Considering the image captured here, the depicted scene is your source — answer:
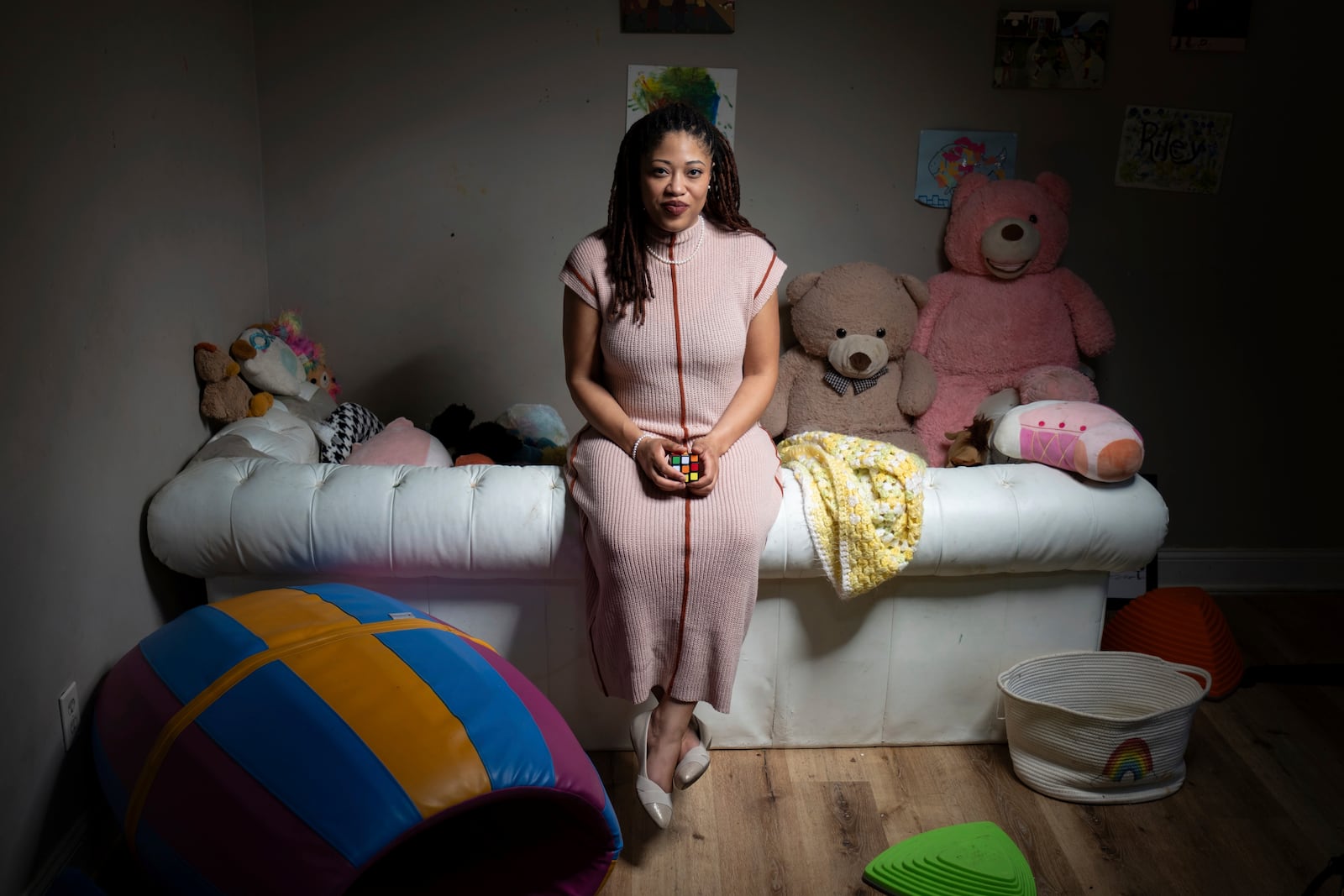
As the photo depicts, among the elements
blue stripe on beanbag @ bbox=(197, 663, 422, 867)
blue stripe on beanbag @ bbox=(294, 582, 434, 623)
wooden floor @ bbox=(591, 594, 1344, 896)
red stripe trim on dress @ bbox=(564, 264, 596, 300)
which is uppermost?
red stripe trim on dress @ bbox=(564, 264, 596, 300)

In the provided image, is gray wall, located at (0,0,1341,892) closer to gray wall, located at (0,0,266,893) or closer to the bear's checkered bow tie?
gray wall, located at (0,0,266,893)

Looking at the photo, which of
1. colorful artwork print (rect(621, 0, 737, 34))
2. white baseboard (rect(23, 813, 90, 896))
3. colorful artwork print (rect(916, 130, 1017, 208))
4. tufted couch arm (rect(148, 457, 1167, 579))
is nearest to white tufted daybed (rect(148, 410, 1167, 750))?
tufted couch arm (rect(148, 457, 1167, 579))

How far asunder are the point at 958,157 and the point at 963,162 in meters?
0.02

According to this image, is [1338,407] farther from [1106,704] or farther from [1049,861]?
[1049,861]

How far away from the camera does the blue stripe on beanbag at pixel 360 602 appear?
5.15 ft

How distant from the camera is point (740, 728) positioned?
2.00 m

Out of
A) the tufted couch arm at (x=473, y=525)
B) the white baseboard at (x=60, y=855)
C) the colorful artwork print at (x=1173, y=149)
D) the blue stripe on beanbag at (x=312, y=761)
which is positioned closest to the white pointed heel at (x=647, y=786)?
the tufted couch arm at (x=473, y=525)

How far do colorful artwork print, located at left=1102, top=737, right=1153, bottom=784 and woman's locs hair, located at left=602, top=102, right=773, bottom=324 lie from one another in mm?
1107

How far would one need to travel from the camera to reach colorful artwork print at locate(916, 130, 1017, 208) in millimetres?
2475

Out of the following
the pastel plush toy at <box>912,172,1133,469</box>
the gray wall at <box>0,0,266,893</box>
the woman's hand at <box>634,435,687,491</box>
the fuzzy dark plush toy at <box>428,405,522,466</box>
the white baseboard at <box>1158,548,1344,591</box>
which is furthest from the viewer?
the white baseboard at <box>1158,548,1344,591</box>

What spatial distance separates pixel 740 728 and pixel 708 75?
1450 mm

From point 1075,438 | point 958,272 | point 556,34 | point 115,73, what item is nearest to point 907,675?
point 1075,438

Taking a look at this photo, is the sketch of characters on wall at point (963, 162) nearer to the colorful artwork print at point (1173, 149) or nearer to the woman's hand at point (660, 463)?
the colorful artwork print at point (1173, 149)

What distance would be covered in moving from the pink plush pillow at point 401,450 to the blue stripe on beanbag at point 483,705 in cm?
61
